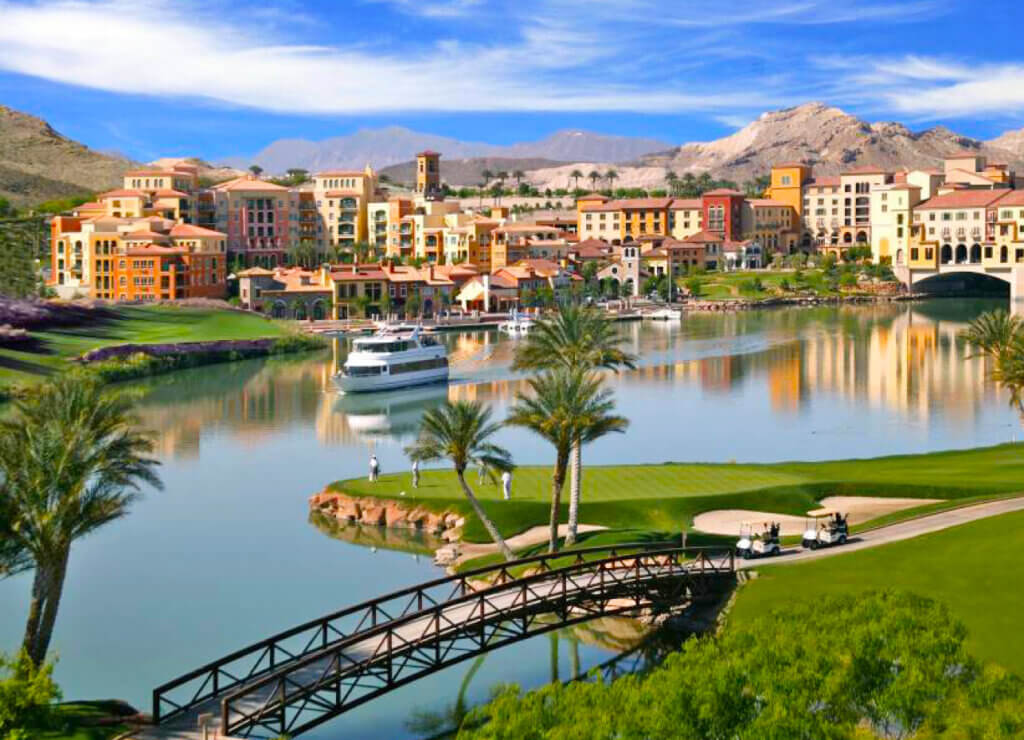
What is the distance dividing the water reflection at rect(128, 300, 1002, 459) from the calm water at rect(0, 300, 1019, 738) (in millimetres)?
220

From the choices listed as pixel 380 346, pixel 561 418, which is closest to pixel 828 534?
pixel 561 418

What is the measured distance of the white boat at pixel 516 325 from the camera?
411 ft

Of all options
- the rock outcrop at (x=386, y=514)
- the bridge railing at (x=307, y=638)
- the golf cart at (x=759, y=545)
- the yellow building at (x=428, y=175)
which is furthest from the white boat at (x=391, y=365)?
the yellow building at (x=428, y=175)

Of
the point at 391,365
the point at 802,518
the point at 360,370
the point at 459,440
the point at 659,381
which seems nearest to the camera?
the point at 459,440

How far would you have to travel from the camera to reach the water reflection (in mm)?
69875

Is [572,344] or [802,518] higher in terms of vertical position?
[572,344]

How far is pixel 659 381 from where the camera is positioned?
3374 inches

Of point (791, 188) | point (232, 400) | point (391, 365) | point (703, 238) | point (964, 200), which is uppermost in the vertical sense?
point (791, 188)

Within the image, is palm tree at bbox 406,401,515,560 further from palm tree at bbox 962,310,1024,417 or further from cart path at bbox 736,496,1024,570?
palm tree at bbox 962,310,1024,417

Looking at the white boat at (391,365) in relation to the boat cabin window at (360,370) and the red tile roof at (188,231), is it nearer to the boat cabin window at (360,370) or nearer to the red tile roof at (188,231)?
the boat cabin window at (360,370)

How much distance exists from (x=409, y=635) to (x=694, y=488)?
57.3 ft

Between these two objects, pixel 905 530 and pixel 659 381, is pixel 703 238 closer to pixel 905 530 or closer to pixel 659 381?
pixel 659 381

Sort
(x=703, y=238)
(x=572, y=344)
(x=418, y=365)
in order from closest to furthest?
1. (x=572, y=344)
2. (x=418, y=365)
3. (x=703, y=238)

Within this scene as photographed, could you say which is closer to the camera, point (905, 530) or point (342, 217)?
point (905, 530)
